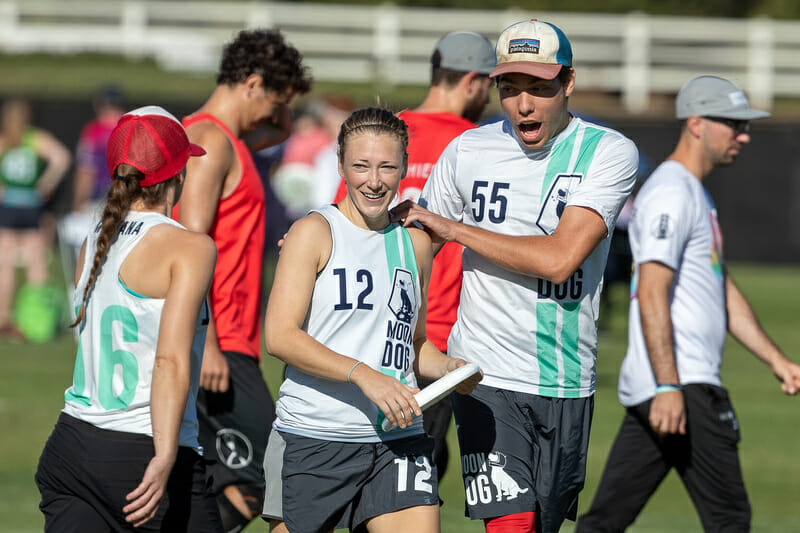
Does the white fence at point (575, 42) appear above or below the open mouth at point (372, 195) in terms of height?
above

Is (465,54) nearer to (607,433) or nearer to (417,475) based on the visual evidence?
(417,475)

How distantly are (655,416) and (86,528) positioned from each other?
2.72 metres

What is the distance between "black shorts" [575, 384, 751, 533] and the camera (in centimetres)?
572

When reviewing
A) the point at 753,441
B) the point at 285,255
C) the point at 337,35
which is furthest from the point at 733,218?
the point at 285,255

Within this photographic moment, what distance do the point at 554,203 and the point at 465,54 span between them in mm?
1676

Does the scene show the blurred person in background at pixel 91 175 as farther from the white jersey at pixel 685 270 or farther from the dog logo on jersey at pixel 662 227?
the dog logo on jersey at pixel 662 227

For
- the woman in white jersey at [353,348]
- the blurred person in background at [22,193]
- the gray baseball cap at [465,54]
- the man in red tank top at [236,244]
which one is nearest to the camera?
the woman in white jersey at [353,348]

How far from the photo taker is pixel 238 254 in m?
5.72

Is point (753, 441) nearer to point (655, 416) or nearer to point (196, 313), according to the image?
point (655, 416)

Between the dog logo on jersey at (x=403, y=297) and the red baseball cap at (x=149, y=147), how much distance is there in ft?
2.77

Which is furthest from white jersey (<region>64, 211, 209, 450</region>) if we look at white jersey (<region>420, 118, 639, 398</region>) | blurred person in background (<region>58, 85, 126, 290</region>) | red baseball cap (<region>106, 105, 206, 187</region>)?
blurred person in background (<region>58, 85, 126, 290</region>)

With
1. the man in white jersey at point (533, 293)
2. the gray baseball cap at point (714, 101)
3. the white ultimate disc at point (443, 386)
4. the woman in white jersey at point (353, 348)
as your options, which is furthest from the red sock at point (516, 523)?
the gray baseball cap at point (714, 101)

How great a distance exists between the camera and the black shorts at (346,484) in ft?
13.9

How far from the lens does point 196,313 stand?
3.95 metres
